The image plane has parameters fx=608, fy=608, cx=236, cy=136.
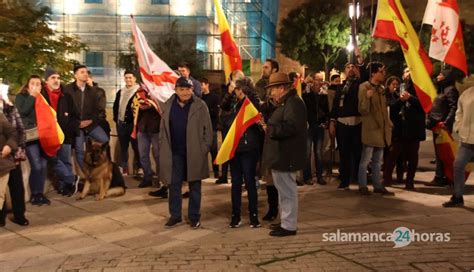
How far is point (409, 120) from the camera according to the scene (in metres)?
10.4

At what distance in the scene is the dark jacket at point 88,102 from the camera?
10.1 m

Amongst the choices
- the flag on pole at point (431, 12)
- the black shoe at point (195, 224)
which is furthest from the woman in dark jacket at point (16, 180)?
the flag on pole at point (431, 12)

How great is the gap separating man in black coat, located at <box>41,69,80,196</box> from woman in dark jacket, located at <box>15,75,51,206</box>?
596 mm

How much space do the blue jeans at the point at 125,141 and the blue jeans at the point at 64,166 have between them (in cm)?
152

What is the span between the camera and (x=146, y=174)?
10516 millimetres

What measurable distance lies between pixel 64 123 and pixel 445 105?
6.32 meters

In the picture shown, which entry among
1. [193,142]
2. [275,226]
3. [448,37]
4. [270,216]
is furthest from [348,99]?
[193,142]

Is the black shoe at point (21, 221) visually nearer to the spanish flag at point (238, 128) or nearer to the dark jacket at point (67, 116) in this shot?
the dark jacket at point (67, 116)

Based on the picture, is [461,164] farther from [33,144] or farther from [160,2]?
[160,2]

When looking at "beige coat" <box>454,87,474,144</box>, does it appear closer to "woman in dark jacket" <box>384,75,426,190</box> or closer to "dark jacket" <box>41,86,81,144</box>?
"woman in dark jacket" <box>384,75,426,190</box>

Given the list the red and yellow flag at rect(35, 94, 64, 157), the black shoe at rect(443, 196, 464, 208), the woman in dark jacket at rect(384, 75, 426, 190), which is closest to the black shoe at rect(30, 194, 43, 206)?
the red and yellow flag at rect(35, 94, 64, 157)

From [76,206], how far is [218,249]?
10.8 ft

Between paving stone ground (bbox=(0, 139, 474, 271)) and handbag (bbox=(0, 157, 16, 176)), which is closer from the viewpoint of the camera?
paving stone ground (bbox=(0, 139, 474, 271))

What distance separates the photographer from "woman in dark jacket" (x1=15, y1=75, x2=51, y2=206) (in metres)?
8.79
